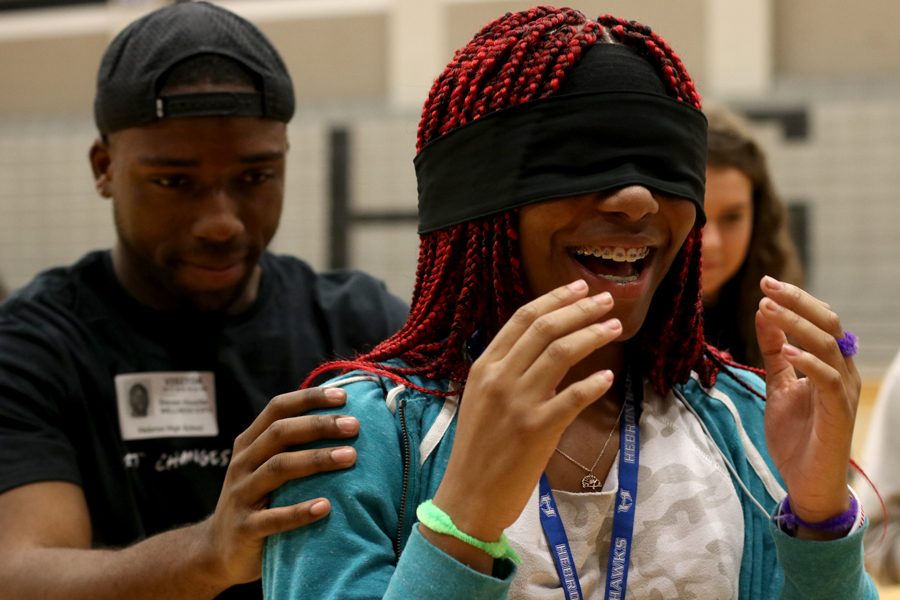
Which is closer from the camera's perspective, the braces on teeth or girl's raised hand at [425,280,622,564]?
girl's raised hand at [425,280,622,564]

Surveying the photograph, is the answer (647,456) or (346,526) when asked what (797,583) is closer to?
(647,456)

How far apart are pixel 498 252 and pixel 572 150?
0.14 metres

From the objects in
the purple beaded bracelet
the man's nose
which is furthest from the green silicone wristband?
the man's nose

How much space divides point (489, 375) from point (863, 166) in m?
5.25

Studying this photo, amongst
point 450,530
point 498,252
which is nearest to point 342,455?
point 450,530

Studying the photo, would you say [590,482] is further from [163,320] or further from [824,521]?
[163,320]

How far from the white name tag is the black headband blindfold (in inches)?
Answer: 41.2

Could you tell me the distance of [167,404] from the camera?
221cm

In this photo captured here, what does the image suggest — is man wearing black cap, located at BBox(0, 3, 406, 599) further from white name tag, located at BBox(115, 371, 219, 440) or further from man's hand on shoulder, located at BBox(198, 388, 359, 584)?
man's hand on shoulder, located at BBox(198, 388, 359, 584)

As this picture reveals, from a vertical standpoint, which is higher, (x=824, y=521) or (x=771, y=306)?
(x=771, y=306)

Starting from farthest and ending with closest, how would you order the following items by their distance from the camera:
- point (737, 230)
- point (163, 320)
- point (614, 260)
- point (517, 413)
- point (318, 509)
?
point (737, 230)
point (163, 320)
point (614, 260)
point (318, 509)
point (517, 413)

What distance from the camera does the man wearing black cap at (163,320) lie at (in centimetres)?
204

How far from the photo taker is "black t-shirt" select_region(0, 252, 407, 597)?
80.8 inches

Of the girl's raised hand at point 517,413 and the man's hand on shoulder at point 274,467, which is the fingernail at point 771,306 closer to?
the girl's raised hand at point 517,413
